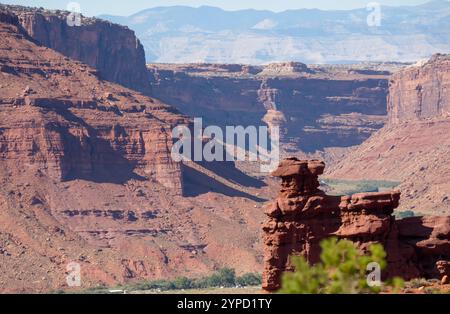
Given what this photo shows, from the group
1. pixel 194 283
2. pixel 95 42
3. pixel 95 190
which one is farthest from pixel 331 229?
pixel 95 42

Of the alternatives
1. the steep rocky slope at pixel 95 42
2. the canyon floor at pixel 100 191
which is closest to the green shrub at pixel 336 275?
the canyon floor at pixel 100 191

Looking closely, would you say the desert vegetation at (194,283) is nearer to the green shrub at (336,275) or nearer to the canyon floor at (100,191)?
the canyon floor at (100,191)

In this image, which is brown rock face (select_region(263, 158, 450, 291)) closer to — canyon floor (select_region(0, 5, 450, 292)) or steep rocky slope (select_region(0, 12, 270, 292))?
canyon floor (select_region(0, 5, 450, 292))
